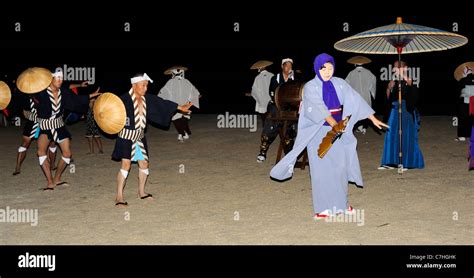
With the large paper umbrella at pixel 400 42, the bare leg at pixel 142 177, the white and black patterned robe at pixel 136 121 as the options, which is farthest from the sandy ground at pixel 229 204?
the large paper umbrella at pixel 400 42

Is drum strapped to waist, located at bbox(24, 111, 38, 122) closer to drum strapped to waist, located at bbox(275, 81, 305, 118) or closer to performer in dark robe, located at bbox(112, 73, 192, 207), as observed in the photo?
performer in dark robe, located at bbox(112, 73, 192, 207)

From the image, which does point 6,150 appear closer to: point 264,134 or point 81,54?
point 264,134

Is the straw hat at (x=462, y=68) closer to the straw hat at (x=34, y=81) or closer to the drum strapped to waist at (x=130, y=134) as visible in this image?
the drum strapped to waist at (x=130, y=134)

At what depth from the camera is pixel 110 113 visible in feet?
21.6

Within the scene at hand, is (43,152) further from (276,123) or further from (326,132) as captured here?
(326,132)

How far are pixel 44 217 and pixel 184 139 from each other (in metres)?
6.38

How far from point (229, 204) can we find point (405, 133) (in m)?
3.23

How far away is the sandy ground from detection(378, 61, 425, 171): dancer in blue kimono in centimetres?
25

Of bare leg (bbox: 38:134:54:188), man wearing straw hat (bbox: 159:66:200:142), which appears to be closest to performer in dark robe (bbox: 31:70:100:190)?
bare leg (bbox: 38:134:54:188)

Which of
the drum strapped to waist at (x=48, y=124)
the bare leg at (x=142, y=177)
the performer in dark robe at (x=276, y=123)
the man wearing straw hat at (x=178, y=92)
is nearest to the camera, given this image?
the bare leg at (x=142, y=177)

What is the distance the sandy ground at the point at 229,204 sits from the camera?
5.52 m

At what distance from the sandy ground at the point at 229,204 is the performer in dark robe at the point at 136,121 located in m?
0.41

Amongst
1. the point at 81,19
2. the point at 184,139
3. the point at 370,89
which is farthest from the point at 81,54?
the point at 370,89

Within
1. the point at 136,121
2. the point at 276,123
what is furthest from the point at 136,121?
the point at 276,123
